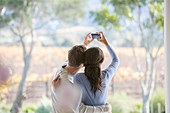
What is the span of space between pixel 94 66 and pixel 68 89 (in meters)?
0.27

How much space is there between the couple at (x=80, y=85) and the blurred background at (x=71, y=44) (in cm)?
281

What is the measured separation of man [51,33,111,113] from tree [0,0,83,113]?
3.06 m

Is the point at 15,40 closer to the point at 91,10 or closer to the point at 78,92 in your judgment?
the point at 91,10

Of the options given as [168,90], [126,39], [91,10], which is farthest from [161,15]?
[168,90]

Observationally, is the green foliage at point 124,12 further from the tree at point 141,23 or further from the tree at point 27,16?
the tree at point 27,16

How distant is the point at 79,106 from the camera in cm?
176

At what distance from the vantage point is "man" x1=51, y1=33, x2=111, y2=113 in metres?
1.70

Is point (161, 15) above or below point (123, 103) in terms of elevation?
above

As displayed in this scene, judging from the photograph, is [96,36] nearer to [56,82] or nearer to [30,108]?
[56,82]

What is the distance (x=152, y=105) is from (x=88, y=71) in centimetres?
330

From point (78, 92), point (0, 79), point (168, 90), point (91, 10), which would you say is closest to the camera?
point (78, 92)

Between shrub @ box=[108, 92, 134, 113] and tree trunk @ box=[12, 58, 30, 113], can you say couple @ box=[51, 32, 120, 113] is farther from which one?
tree trunk @ box=[12, 58, 30, 113]

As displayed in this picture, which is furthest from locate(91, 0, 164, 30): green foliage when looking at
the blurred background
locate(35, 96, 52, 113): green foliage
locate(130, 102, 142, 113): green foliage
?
locate(35, 96, 52, 113): green foliage

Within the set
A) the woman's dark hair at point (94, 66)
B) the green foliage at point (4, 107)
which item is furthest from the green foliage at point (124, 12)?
the woman's dark hair at point (94, 66)
